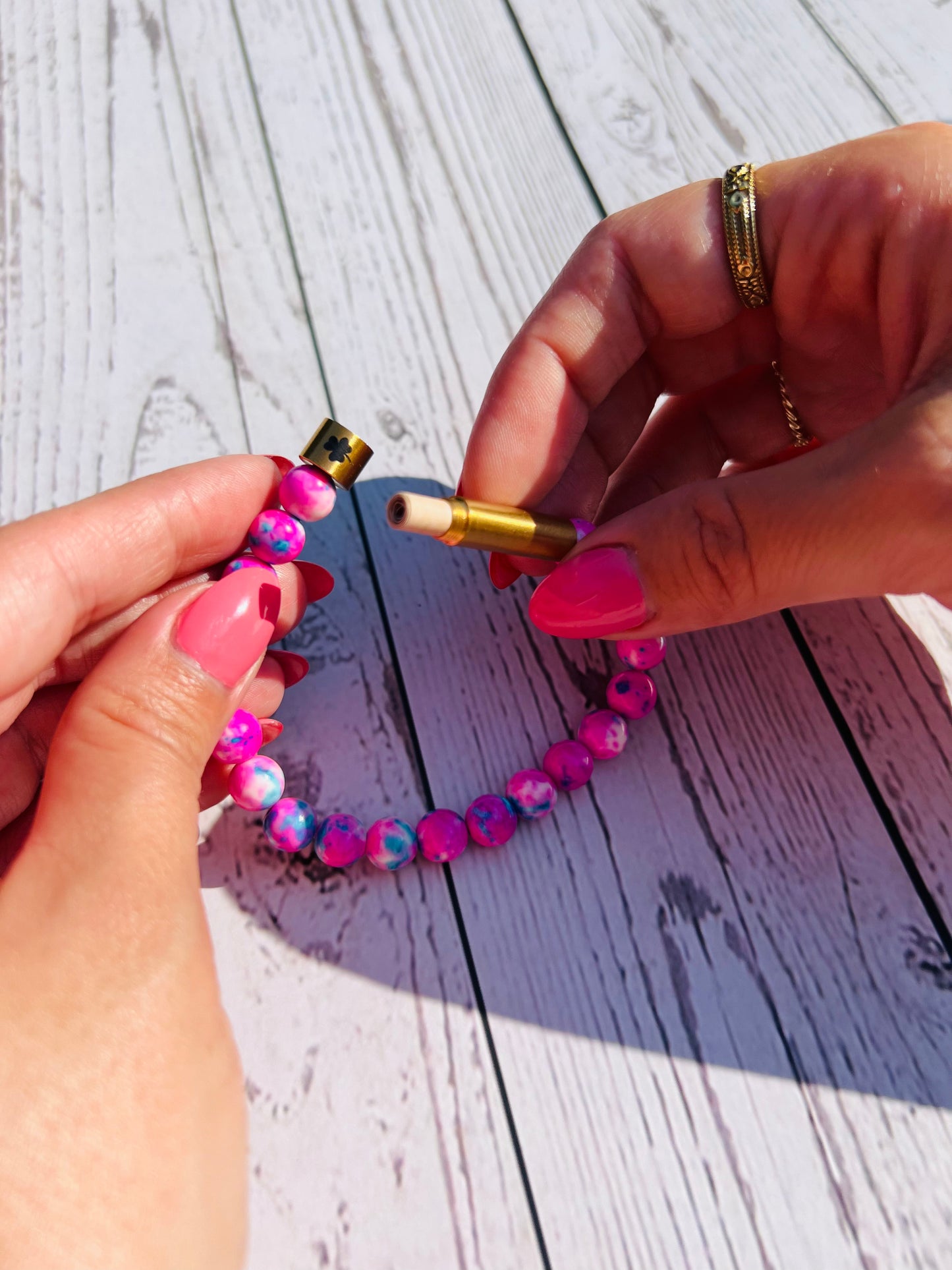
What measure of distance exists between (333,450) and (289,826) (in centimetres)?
40

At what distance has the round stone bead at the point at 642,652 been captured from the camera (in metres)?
1.12

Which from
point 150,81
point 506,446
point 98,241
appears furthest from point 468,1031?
point 150,81

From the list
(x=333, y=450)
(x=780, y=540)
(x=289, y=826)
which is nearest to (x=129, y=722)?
(x=289, y=826)

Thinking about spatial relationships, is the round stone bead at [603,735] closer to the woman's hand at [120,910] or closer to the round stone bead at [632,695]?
the round stone bead at [632,695]

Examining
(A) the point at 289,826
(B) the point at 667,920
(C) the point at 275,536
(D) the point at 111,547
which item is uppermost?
(D) the point at 111,547

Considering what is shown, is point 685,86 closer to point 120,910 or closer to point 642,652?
point 642,652

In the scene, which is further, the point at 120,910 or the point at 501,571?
the point at 501,571

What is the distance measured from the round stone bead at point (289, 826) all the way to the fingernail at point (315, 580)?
257 mm

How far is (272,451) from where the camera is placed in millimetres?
1283

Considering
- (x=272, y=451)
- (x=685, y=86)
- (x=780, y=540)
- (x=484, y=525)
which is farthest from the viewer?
(x=685, y=86)

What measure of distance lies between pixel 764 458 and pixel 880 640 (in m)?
0.29

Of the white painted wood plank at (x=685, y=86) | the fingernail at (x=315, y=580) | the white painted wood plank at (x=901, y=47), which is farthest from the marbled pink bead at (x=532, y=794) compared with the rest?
the white painted wood plank at (x=901, y=47)

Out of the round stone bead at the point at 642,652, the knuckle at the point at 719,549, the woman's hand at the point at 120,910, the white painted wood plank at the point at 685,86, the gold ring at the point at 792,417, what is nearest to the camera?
the woman's hand at the point at 120,910

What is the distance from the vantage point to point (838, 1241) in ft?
2.85
